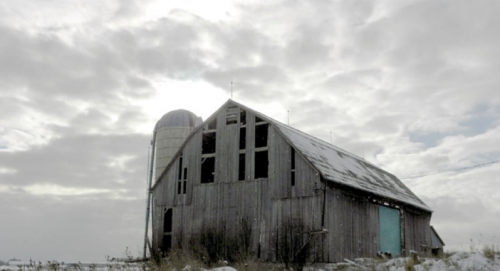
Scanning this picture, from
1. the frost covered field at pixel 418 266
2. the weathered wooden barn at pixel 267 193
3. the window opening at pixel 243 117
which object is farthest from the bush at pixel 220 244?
the frost covered field at pixel 418 266

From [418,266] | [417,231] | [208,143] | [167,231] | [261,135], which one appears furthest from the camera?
[417,231]

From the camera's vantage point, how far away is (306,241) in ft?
82.1

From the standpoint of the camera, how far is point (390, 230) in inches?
1238

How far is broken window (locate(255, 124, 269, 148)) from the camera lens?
90.5ft

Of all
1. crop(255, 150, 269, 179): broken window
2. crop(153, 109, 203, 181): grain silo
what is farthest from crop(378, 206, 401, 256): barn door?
crop(153, 109, 203, 181): grain silo

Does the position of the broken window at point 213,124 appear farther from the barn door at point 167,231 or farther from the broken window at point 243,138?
the barn door at point 167,231

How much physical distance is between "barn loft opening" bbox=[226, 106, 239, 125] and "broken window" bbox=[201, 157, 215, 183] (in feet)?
7.06

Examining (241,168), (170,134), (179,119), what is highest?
(179,119)

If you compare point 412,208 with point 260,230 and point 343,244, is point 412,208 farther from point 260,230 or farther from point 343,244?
point 260,230

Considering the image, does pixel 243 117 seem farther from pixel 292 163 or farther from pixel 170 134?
pixel 170 134

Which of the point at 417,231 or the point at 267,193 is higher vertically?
the point at 267,193

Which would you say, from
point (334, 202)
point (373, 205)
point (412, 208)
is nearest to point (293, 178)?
point (334, 202)

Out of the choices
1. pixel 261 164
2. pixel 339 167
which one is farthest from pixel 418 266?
pixel 339 167

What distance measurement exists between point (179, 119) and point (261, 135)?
323 inches
